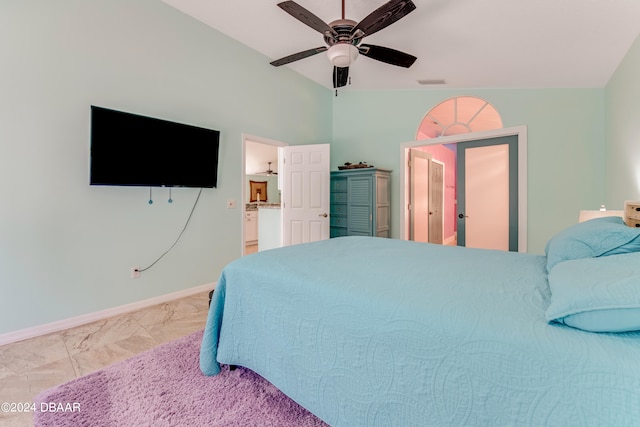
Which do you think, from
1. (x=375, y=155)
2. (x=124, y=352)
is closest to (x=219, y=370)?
(x=124, y=352)

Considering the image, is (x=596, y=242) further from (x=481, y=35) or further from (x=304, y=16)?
(x=481, y=35)

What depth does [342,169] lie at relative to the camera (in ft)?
16.2

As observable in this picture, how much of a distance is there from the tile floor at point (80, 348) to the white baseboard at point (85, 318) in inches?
2.2

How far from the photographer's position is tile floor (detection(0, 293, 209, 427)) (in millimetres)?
1677

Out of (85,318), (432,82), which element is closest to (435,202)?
(432,82)

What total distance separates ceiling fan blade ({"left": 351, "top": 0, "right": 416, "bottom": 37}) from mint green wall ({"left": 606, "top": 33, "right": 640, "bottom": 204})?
2011 mm

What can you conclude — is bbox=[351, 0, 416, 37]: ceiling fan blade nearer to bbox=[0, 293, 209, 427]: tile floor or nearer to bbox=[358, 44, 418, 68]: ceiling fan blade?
bbox=[358, 44, 418, 68]: ceiling fan blade

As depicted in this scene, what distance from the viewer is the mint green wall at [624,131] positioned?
7.88 ft

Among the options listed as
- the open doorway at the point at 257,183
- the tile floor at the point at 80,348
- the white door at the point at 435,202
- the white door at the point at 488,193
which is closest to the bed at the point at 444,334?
the tile floor at the point at 80,348

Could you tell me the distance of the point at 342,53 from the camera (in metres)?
2.49

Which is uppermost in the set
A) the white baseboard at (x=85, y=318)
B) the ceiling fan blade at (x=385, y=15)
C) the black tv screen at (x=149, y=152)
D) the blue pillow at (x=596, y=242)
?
the ceiling fan blade at (x=385, y=15)

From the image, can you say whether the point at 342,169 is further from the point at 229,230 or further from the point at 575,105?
the point at 575,105

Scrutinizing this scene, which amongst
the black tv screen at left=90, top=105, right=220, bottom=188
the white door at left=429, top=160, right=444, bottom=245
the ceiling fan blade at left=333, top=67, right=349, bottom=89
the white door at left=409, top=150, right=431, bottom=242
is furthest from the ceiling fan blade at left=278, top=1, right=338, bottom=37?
the white door at left=429, top=160, right=444, bottom=245

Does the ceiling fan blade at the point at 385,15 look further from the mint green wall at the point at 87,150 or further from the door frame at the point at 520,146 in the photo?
the door frame at the point at 520,146
